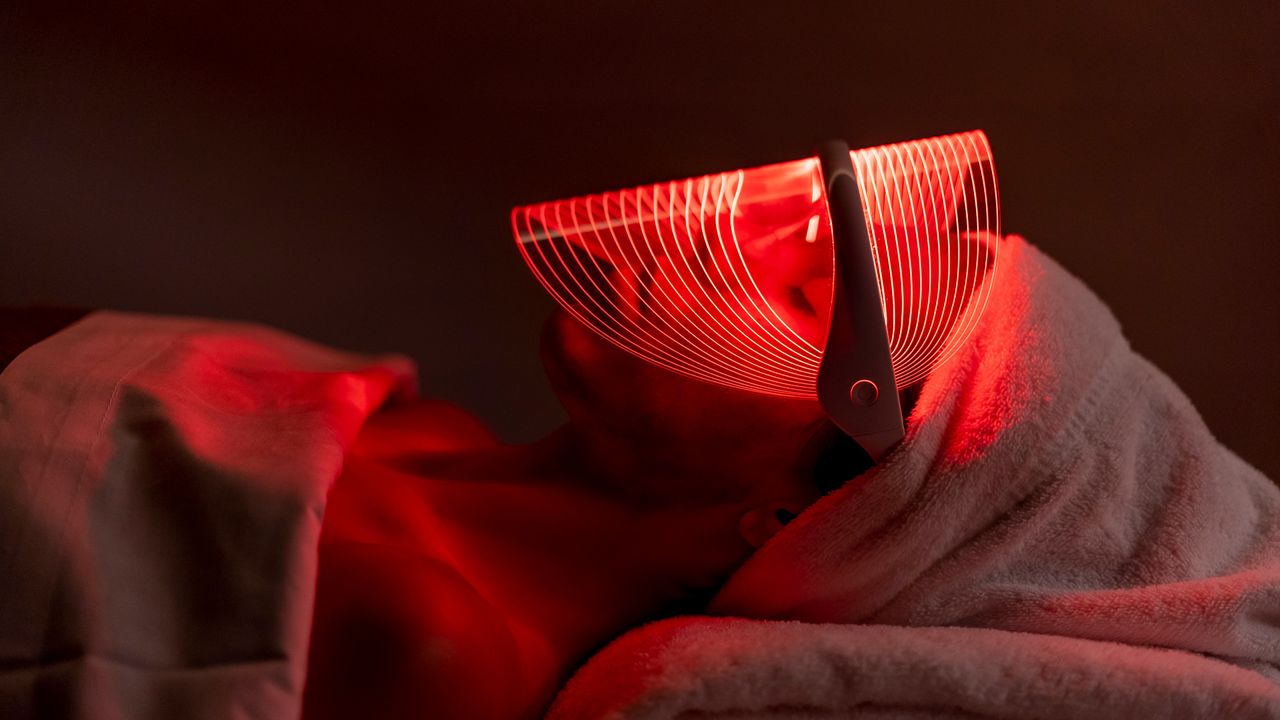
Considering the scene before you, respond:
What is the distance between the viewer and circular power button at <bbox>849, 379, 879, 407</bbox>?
2.38ft

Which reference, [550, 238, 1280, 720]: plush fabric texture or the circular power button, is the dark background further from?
the circular power button

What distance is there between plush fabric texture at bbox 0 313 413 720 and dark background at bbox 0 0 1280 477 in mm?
488

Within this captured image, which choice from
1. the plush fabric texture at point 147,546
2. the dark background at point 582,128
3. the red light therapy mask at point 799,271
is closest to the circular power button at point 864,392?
the red light therapy mask at point 799,271

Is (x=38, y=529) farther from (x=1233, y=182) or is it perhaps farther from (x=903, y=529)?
(x=1233, y=182)

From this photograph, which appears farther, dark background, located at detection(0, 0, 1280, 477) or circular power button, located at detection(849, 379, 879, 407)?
dark background, located at detection(0, 0, 1280, 477)

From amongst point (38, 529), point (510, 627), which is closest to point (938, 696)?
point (510, 627)

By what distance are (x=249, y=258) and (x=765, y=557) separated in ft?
2.67

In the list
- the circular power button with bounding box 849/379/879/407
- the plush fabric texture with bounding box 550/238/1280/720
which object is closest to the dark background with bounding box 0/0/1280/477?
the plush fabric texture with bounding box 550/238/1280/720

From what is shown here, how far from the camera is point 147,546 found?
2.35 feet

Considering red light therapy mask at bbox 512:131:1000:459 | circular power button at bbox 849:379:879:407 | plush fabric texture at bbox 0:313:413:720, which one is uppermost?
red light therapy mask at bbox 512:131:1000:459

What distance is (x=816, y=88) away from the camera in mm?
1281

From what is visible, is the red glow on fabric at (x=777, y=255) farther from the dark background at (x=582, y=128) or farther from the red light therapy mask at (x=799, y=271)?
the dark background at (x=582, y=128)

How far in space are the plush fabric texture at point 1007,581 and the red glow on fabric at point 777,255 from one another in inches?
2.4

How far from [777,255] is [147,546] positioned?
19.6 inches
